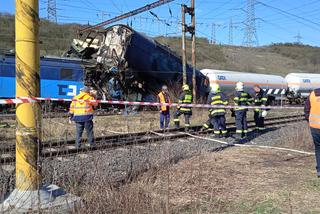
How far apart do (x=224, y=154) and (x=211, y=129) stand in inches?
178

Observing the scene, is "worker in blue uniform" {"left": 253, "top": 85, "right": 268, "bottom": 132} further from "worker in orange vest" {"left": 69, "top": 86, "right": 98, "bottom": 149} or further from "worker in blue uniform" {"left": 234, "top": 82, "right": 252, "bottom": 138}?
"worker in orange vest" {"left": 69, "top": 86, "right": 98, "bottom": 149}

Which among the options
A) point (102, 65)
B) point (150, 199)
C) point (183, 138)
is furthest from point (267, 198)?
point (102, 65)

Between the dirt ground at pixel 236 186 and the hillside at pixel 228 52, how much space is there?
37631 mm

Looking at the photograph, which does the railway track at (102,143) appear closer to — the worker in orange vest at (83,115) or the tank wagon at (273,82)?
the worker in orange vest at (83,115)

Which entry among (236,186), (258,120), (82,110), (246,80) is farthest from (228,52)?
(236,186)

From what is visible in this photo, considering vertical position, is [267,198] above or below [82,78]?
below

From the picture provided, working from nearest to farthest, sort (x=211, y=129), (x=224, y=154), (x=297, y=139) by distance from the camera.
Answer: (x=224, y=154)
(x=297, y=139)
(x=211, y=129)

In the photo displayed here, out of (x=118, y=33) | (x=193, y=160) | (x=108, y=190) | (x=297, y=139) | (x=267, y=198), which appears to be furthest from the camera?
(x=118, y=33)

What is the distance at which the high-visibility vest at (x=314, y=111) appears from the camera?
23.6 feet

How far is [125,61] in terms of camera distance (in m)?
20.8

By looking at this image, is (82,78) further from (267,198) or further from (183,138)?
(267,198)

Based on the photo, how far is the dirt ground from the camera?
17.2ft

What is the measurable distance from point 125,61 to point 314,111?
14367 millimetres

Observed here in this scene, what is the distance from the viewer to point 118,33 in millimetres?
20938
